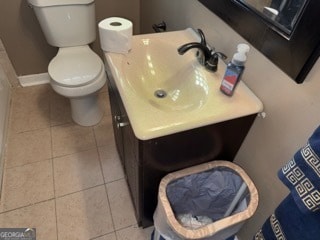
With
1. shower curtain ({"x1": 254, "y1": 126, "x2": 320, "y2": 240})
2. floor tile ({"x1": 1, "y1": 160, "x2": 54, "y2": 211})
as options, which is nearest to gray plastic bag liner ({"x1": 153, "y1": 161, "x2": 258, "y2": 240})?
shower curtain ({"x1": 254, "y1": 126, "x2": 320, "y2": 240})

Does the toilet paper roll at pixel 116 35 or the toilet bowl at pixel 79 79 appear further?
the toilet bowl at pixel 79 79

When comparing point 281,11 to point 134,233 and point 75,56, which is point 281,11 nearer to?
point 134,233

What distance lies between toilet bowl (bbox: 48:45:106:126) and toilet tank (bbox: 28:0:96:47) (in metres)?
0.07

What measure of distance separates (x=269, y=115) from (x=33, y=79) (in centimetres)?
201

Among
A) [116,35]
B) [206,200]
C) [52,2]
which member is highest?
[116,35]

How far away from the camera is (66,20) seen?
1627mm

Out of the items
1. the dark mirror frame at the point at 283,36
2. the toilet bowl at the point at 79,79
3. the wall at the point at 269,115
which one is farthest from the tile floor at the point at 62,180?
the dark mirror frame at the point at 283,36

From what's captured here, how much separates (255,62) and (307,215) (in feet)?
1.66

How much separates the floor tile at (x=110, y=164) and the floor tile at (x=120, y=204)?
4cm

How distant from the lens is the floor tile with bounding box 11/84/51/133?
1813mm

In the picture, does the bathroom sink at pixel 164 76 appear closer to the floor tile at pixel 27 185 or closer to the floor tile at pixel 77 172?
the floor tile at pixel 77 172

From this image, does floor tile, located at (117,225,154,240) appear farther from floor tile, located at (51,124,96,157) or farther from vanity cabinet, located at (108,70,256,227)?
floor tile, located at (51,124,96,157)

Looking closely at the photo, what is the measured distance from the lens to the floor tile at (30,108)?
71.4 inches

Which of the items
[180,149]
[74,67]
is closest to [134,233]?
[180,149]
